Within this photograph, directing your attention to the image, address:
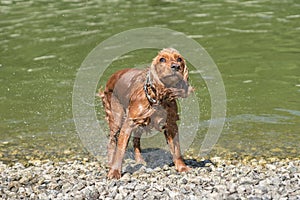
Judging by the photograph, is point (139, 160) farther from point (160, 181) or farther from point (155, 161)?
point (160, 181)

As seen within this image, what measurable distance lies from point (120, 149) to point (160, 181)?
1012mm

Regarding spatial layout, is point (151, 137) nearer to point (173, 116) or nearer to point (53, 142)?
point (53, 142)

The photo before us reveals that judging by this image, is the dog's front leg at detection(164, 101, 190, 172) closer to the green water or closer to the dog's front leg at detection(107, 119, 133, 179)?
the dog's front leg at detection(107, 119, 133, 179)

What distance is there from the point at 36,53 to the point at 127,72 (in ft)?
45.6

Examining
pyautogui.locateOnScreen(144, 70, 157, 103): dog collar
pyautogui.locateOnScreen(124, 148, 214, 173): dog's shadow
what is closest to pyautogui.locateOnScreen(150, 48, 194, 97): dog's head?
pyautogui.locateOnScreen(144, 70, 157, 103): dog collar

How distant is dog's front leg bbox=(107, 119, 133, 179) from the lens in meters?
11.2

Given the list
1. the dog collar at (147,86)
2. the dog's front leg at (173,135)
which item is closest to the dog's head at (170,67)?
the dog collar at (147,86)

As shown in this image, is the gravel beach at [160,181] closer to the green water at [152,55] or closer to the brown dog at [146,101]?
the brown dog at [146,101]

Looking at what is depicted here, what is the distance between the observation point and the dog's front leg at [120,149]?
36.8ft

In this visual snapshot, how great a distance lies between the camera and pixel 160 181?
36.4 feet

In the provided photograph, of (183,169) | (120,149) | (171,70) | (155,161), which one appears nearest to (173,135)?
(183,169)

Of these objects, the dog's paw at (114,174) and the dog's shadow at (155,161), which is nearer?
the dog's paw at (114,174)

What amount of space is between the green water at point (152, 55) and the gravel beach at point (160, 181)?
1574 mm

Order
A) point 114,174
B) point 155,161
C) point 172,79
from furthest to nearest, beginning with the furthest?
1. point 155,161
2. point 114,174
3. point 172,79
